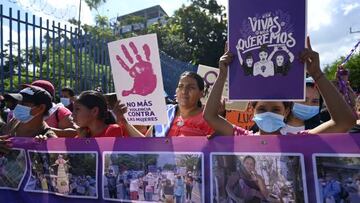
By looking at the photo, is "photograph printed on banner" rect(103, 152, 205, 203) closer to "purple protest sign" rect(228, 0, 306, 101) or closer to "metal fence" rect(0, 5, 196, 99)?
"purple protest sign" rect(228, 0, 306, 101)

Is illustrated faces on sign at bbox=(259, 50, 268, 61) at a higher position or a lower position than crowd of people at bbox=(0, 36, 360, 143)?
higher

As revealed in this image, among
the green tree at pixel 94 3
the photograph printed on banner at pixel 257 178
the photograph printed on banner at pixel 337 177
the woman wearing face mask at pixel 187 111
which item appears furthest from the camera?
the green tree at pixel 94 3

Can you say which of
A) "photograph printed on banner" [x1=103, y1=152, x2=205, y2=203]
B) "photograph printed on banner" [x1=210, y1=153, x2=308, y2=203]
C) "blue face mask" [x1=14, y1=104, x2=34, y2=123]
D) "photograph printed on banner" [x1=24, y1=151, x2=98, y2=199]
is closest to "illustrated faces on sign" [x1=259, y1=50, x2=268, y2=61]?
"photograph printed on banner" [x1=210, y1=153, x2=308, y2=203]

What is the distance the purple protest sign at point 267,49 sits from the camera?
241 cm

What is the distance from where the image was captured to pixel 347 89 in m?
4.96

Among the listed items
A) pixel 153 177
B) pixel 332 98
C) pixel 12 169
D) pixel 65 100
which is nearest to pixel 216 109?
pixel 153 177

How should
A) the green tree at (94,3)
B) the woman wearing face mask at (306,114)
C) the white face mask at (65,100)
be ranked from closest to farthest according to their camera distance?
the woman wearing face mask at (306,114) < the white face mask at (65,100) < the green tree at (94,3)

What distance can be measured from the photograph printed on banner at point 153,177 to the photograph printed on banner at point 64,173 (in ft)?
0.43

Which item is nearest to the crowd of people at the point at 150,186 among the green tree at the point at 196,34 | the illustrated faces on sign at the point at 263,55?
the illustrated faces on sign at the point at 263,55

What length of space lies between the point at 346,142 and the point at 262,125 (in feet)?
1.80

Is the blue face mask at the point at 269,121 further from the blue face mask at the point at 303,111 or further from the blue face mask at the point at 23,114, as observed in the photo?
the blue face mask at the point at 23,114

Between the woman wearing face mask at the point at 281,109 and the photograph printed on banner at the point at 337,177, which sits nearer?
the photograph printed on banner at the point at 337,177

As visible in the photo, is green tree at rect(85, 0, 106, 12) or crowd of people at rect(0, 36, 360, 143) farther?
green tree at rect(85, 0, 106, 12)

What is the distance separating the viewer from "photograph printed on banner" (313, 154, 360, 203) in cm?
210
